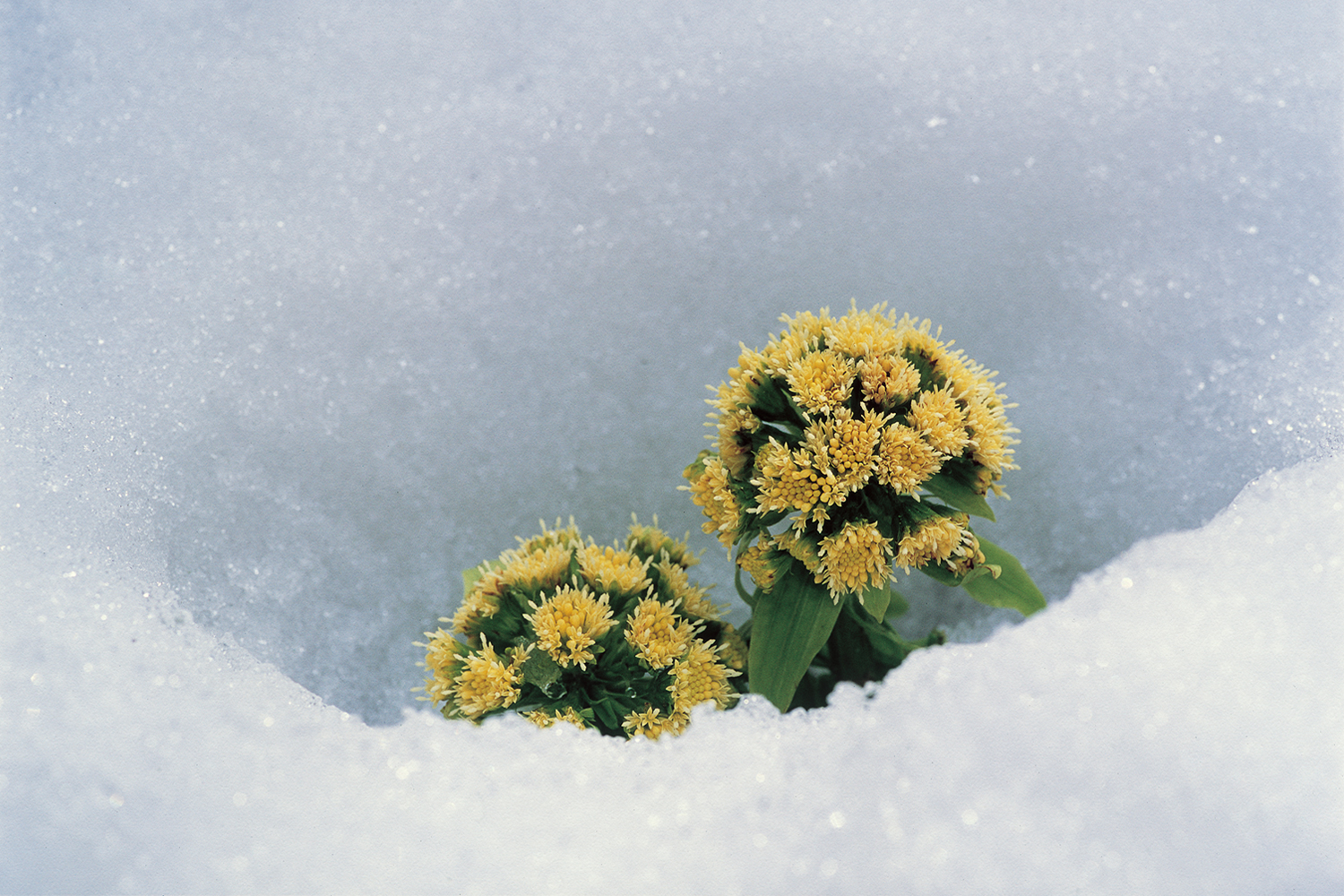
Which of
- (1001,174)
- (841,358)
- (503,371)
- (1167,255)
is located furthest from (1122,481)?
(503,371)

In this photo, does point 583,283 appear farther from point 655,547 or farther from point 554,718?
point 554,718

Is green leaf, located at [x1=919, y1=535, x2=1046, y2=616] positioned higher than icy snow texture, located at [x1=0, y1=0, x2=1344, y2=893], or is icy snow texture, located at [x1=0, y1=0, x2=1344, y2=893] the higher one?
icy snow texture, located at [x1=0, y1=0, x2=1344, y2=893]

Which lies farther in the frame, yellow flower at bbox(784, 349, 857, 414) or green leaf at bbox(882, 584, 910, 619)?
green leaf at bbox(882, 584, 910, 619)

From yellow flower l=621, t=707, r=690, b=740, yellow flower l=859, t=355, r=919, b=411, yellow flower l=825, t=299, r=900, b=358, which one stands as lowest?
yellow flower l=621, t=707, r=690, b=740

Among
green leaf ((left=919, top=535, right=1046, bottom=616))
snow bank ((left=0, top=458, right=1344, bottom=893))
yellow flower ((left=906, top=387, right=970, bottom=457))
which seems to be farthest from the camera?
green leaf ((left=919, top=535, right=1046, bottom=616))

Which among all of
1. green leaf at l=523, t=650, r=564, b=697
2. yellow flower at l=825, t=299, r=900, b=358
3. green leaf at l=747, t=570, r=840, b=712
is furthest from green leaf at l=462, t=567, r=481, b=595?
yellow flower at l=825, t=299, r=900, b=358

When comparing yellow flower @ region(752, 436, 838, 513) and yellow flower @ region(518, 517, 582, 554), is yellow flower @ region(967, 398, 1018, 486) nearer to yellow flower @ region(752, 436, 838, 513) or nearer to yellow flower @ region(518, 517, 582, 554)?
yellow flower @ region(752, 436, 838, 513)

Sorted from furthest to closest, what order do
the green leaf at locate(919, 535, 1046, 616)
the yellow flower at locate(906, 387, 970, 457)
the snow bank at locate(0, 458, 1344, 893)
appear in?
the green leaf at locate(919, 535, 1046, 616)
the yellow flower at locate(906, 387, 970, 457)
the snow bank at locate(0, 458, 1344, 893)

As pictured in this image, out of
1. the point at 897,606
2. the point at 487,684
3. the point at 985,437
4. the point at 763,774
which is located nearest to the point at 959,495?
the point at 985,437
